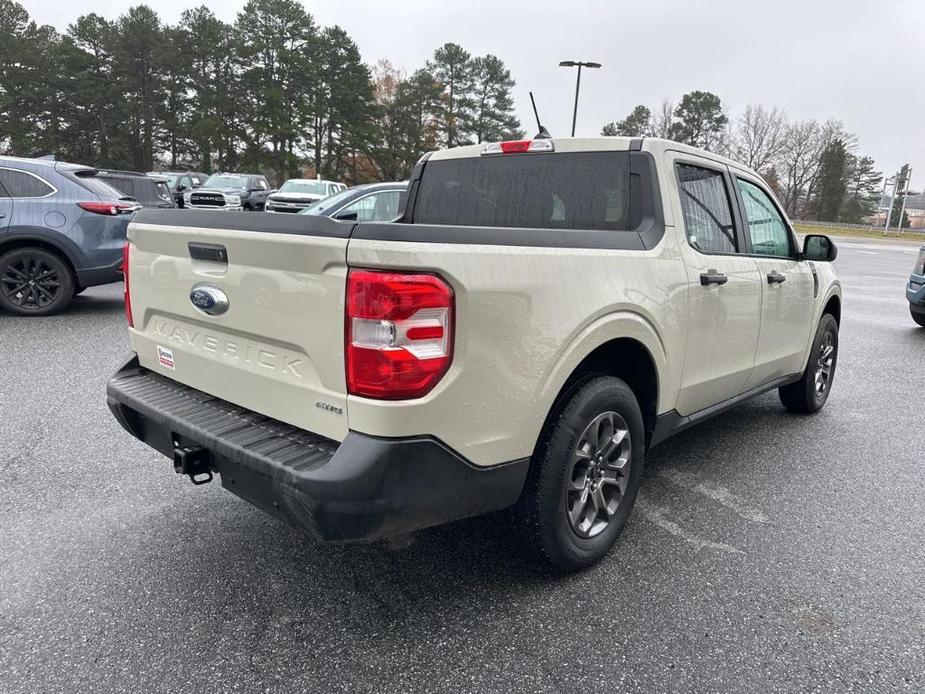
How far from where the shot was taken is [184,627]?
7.71ft

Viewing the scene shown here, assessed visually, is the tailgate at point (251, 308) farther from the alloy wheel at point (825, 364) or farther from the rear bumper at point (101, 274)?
the rear bumper at point (101, 274)

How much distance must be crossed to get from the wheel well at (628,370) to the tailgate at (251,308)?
38.5 inches

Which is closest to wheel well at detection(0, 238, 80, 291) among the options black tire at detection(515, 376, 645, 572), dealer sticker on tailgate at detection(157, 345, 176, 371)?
dealer sticker on tailgate at detection(157, 345, 176, 371)

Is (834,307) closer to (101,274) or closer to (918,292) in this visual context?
(918,292)

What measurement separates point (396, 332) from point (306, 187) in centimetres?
1976

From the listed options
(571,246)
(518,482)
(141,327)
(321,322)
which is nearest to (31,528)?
(141,327)

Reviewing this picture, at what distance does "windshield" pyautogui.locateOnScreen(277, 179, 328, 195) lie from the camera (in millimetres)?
20250

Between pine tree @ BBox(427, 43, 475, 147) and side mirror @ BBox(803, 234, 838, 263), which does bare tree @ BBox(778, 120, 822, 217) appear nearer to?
pine tree @ BBox(427, 43, 475, 147)

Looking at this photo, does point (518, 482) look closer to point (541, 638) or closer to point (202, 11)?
point (541, 638)

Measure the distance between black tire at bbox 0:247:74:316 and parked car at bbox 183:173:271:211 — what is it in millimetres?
14760

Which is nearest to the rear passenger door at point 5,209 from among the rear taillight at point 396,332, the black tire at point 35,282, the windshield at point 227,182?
the black tire at point 35,282

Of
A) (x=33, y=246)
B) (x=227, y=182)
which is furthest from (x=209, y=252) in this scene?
(x=227, y=182)

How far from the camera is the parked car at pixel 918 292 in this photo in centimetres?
905

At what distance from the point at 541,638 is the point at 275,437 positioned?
3.92 ft
